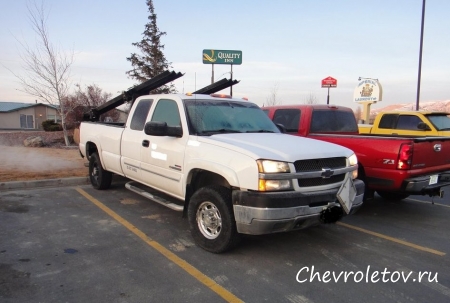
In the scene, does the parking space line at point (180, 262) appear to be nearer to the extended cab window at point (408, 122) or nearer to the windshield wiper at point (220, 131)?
the windshield wiper at point (220, 131)

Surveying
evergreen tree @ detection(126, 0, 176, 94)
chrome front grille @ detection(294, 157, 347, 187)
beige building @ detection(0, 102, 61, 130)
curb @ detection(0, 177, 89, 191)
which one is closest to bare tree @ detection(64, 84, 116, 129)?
evergreen tree @ detection(126, 0, 176, 94)

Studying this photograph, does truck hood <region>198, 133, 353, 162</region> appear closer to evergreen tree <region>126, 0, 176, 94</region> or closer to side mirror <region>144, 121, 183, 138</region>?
side mirror <region>144, 121, 183, 138</region>

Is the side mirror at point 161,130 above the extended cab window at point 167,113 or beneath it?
beneath

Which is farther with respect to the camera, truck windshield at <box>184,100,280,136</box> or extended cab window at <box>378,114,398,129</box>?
extended cab window at <box>378,114,398,129</box>

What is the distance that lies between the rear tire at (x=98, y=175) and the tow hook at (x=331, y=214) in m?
4.81

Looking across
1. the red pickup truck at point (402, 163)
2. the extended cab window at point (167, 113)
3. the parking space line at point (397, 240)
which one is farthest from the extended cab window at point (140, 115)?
the parking space line at point (397, 240)

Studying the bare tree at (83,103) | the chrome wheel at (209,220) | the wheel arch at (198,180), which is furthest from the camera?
the bare tree at (83,103)

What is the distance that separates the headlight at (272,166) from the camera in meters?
3.66

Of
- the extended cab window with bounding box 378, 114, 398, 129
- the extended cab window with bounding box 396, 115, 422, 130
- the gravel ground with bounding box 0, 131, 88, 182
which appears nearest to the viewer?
the gravel ground with bounding box 0, 131, 88, 182

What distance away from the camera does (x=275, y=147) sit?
399 cm

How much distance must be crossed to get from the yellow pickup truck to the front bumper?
6.83 metres

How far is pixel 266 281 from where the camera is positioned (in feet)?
11.7

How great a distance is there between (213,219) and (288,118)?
13.0ft

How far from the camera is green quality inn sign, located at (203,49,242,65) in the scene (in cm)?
2416
